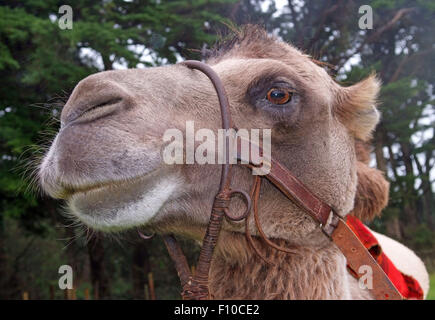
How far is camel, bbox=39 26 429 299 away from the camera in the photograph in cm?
189

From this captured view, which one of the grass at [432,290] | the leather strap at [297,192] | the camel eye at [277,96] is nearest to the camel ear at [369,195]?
the leather strap at [297,192]

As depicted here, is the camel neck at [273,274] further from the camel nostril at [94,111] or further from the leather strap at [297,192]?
the camel nostril at [94,111]

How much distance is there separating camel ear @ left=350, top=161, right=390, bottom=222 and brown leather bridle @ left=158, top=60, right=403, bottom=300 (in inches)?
23.7

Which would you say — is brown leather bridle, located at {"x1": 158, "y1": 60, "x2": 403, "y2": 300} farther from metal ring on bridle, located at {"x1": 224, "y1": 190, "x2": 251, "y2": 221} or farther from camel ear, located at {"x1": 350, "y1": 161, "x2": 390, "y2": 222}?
camel ear, located at {"x1": 350, "y1": 161, "x2": 390, "y2": 222}

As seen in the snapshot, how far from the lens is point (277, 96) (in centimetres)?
235

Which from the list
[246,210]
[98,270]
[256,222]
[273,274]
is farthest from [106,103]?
[98,270]

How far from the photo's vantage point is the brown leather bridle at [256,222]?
6.71 feet

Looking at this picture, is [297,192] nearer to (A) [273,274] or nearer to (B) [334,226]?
(B) [334,226]

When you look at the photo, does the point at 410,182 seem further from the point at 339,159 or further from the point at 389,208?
the point at 339,159

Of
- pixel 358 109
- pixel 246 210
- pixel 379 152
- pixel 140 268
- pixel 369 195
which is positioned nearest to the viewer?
pixel 246 210

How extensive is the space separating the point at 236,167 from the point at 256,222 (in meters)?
0.31

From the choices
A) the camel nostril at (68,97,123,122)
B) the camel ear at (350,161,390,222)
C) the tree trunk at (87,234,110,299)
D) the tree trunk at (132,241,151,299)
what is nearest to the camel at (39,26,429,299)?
the camel nostril at (68,97,123,122)

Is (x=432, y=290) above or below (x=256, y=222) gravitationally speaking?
below
